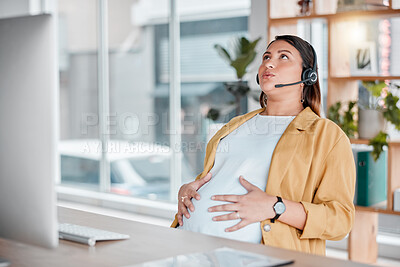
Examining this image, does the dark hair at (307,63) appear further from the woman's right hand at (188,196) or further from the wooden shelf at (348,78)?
the wooden shelf at (348,78)

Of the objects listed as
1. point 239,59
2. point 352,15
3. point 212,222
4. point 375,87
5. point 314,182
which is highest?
point 352,15

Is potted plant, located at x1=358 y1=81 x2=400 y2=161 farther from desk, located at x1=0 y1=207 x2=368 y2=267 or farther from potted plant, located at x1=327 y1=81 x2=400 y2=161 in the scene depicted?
desk, located at x1=0 y1=207 x2=368 y2=267

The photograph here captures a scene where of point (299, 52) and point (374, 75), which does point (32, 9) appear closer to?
point (374, 75)

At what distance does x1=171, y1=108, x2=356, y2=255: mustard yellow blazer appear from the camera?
1.81m

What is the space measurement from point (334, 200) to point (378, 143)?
147 cm

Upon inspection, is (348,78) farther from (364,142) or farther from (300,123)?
(300,123)

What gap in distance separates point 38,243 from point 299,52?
54.7 inches

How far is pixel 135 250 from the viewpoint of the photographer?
4.48ft

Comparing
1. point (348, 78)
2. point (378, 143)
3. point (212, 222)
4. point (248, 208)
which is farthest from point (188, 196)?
point (348, 78)

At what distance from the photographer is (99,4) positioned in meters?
5.81

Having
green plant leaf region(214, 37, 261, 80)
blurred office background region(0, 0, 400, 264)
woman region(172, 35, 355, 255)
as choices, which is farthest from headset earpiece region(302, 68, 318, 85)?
blurred office background region(0, 0, 400, 264)

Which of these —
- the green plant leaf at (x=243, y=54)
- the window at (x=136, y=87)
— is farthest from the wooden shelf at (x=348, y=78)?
the window at (x=136, y=87)

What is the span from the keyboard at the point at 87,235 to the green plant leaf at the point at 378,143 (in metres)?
2.10

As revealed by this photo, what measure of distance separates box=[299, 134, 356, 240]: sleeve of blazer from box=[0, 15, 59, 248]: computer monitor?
Result: 0.96m
